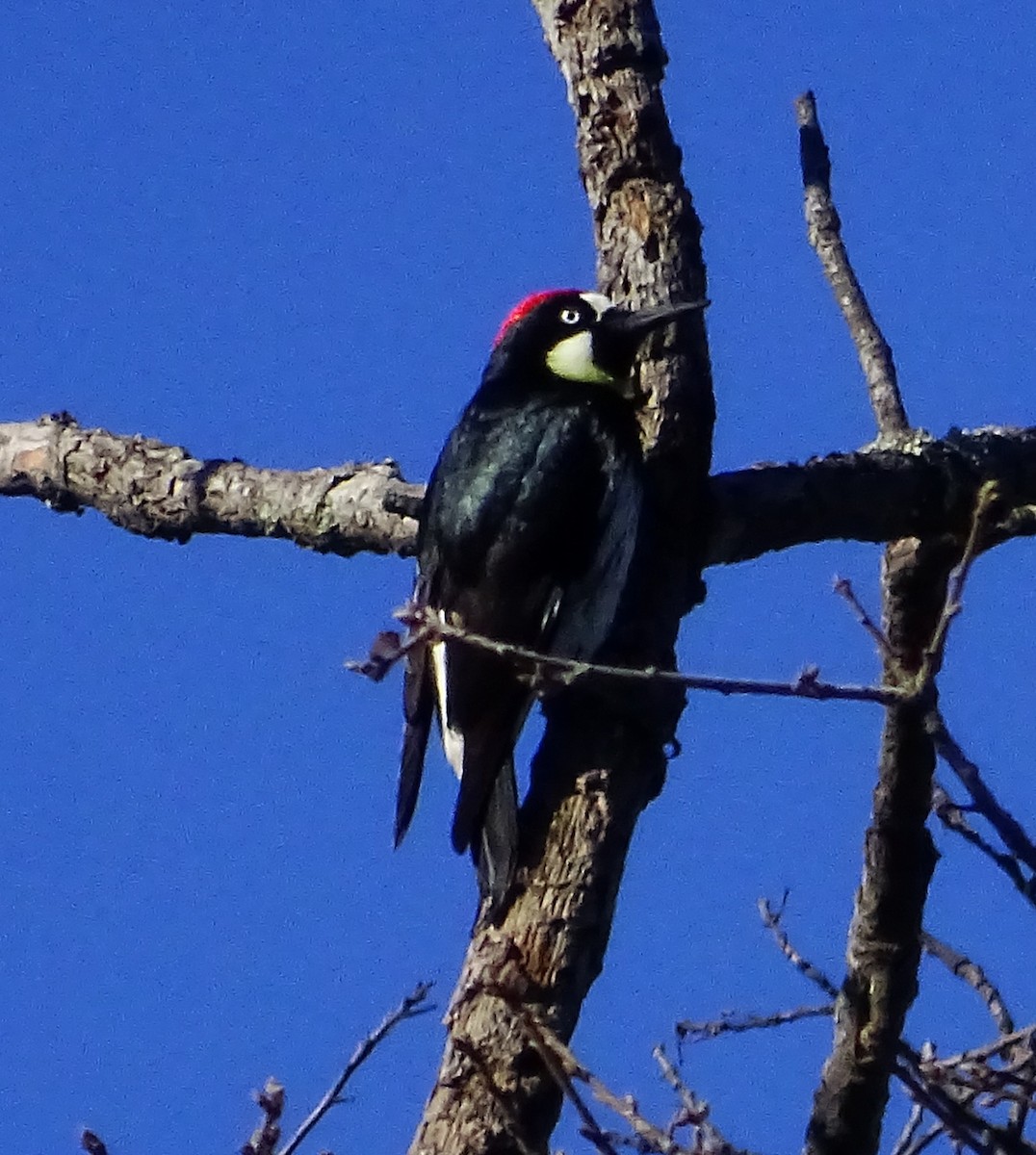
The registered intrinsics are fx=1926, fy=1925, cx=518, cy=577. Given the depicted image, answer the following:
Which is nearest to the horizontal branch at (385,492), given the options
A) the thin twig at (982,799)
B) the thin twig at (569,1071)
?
the thin twig at (569,1071)

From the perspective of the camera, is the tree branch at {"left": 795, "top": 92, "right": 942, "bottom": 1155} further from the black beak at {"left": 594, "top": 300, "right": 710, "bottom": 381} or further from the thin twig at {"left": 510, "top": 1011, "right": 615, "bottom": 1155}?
the black beak at {"left": 594, "top": 300, "right": 710, "bottom": 381}

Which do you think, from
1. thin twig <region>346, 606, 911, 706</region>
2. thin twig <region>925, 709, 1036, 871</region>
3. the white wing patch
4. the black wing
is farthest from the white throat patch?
thin twig <region>925, 709, 1036, 871</region>

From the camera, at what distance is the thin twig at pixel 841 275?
4098mm

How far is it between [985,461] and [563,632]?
0.95 m

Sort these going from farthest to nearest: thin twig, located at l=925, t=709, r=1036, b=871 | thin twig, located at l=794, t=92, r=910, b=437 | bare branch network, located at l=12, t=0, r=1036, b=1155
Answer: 1. thin twig, located at l=794, t=92, r=910, b=437
2. bare branch network, located at l=12, t=0, r=1036, b=1155
3. thin twig, located at l=925, t=709, r=1036, b=871

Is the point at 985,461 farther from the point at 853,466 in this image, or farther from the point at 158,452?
the point at 158,452

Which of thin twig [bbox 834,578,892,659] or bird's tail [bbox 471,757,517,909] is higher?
bird's tail [bbox 471,757,517,909]

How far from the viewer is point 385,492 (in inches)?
168

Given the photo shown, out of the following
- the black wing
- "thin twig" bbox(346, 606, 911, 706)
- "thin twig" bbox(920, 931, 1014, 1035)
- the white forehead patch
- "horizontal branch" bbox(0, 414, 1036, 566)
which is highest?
the white forehead patch

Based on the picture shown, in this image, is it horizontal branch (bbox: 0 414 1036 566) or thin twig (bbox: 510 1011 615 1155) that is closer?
thin twig (bbox: 510 1011 615 1155)

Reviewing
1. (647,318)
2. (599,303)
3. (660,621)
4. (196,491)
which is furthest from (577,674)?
(196,491)

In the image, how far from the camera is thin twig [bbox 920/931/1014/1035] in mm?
3219

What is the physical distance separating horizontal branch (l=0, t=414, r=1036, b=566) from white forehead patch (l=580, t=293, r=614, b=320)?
55cm

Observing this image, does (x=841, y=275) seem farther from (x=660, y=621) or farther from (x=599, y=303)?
(x=660, y=621)
